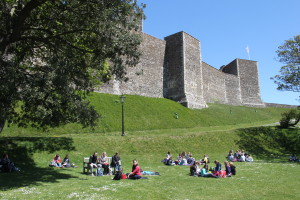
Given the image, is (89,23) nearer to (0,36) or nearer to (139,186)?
(0,36)

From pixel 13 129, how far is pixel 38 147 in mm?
5005

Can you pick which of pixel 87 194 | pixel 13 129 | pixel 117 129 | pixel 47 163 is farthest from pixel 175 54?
pixel 87 194

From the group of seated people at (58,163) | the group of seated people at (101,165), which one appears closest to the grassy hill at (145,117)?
the group of seated people at (58,163)

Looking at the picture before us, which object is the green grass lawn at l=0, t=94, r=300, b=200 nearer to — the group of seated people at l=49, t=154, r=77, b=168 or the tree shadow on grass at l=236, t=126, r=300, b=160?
the tree shadow on grass at l=236, t=126, r=300, b=160

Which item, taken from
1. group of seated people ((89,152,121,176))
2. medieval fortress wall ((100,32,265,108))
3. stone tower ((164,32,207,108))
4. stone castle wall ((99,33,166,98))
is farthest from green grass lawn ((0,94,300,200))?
stone tower ((164,32,207,108))

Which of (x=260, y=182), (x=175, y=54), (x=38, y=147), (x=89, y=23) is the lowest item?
(x=260, y=182)

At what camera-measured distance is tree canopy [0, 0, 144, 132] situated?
37.9 ft

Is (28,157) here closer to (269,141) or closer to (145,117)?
(145,117)

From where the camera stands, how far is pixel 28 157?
56.4ft

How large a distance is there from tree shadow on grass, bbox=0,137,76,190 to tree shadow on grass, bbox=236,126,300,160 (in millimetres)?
16535

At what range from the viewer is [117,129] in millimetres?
27828

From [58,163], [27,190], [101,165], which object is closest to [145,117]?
[58,163]

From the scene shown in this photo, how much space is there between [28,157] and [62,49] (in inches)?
295

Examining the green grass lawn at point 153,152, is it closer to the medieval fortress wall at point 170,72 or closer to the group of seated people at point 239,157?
the group of seated people at point 239,157
